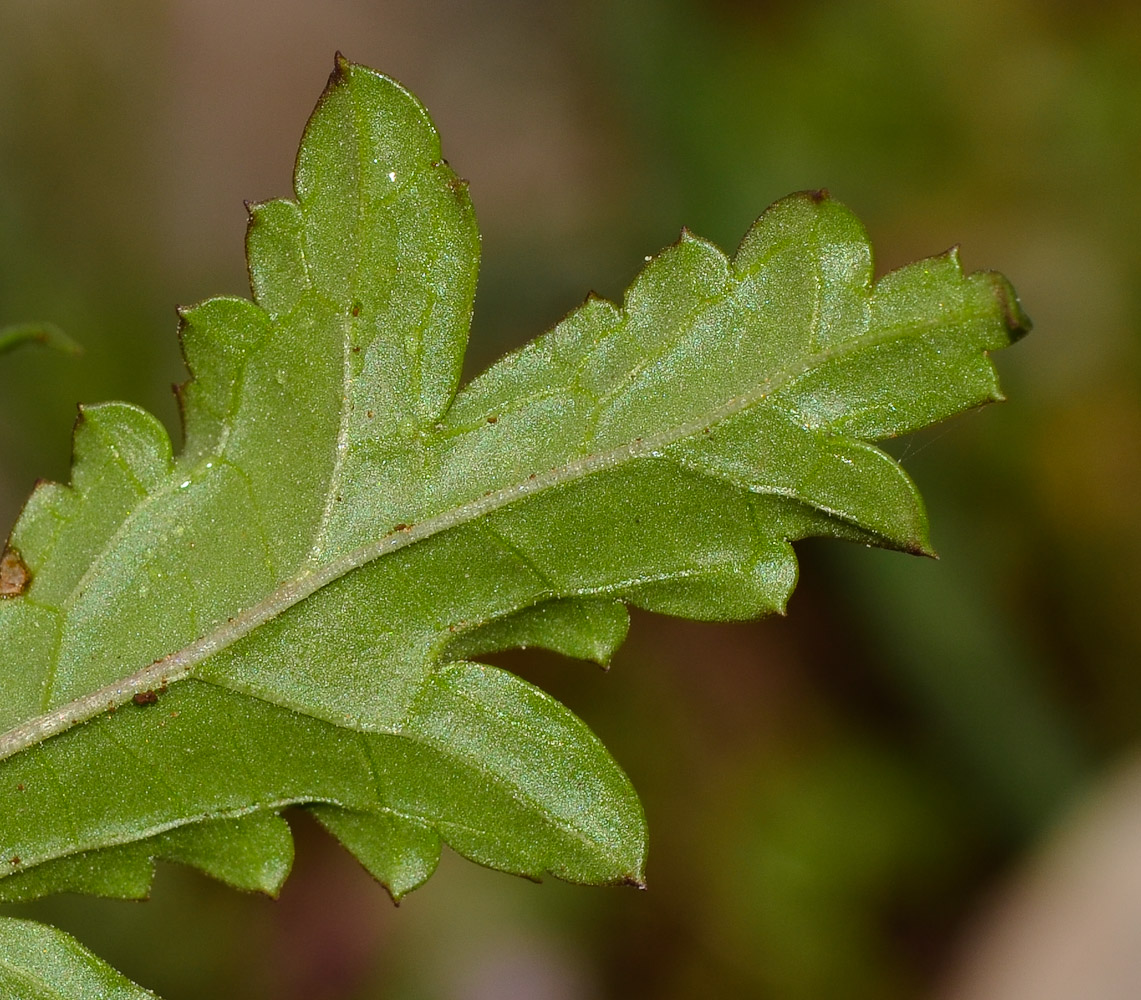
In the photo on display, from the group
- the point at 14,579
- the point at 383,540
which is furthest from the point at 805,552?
the point at 14,579

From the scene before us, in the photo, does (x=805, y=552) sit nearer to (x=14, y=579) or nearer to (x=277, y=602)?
(x=277, y=602)

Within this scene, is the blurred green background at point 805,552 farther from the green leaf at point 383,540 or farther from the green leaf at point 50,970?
the green leaf at point 383,540

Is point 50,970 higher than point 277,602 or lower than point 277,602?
lower

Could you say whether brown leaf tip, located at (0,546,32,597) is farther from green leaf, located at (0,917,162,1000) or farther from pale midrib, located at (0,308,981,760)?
green leaf, located at (0,917,162,1000)

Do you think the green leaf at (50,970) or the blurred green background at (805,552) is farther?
the blurred green background at (805,552)

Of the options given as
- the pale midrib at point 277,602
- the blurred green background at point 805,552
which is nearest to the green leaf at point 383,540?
the pale midrib at point 277,602

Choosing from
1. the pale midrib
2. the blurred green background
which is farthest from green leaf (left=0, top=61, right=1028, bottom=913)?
the blurred green background

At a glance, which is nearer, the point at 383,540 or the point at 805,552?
the point at 383,540
